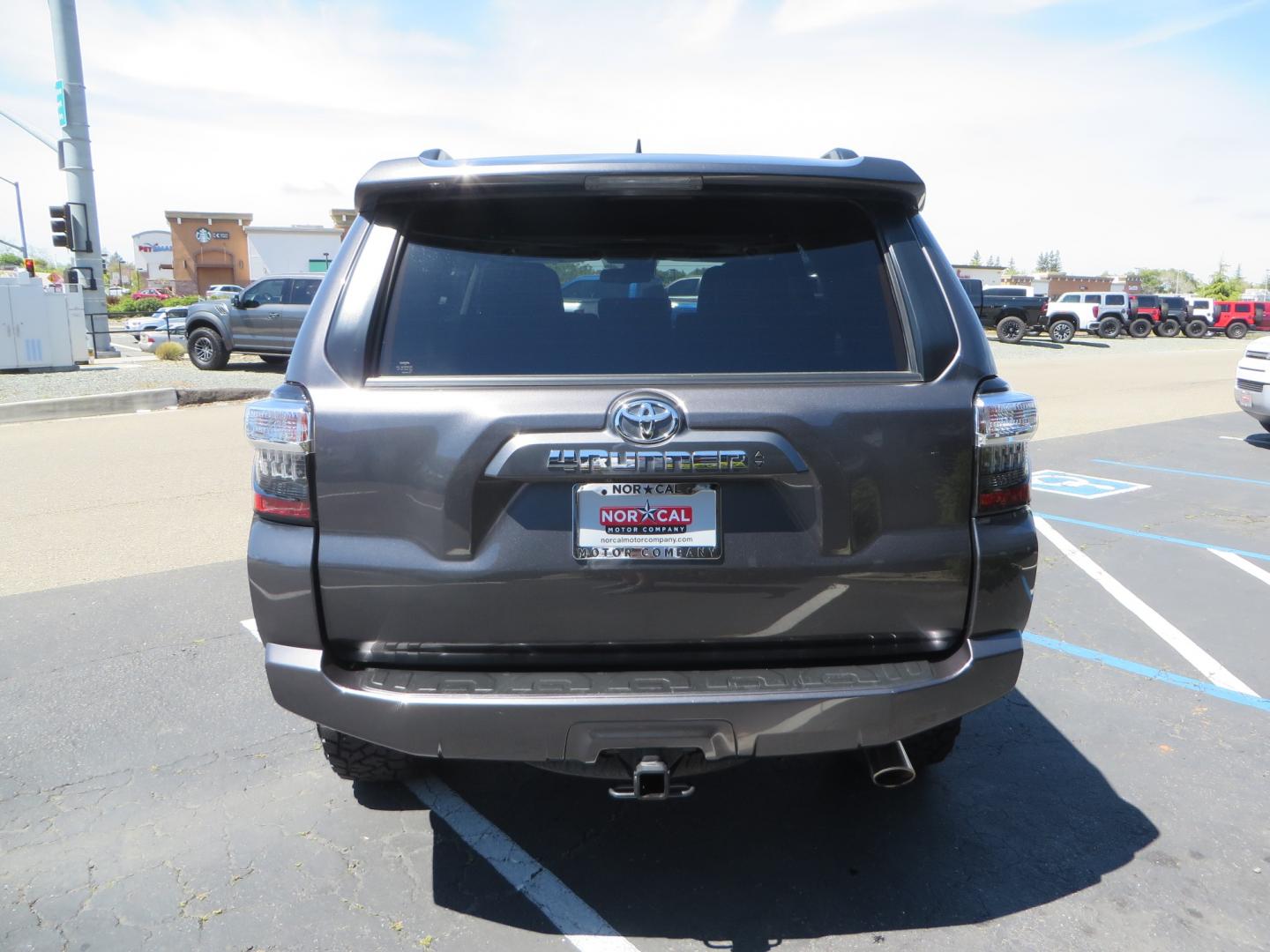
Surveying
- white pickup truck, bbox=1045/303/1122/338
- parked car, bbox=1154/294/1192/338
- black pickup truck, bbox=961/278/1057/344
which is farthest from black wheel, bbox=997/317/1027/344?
parked car, bbox=1154/294/1192/338

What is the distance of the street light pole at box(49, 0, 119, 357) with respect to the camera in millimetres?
17094

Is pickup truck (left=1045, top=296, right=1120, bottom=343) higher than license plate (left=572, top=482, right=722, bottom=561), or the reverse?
license plate (left=572, top=482, right=722, bottom=561)

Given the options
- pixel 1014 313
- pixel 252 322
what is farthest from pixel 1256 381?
pixel 1014 313

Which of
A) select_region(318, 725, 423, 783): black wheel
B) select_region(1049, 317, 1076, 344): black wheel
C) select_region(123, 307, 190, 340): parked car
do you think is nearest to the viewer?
select_region(318, 725, 423, 783): black wheel

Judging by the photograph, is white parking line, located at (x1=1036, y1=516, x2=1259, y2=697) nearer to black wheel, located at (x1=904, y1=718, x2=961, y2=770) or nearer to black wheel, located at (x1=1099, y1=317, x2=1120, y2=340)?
black wheel, located at (x1=904, y1=718, x2=961, y2=770)

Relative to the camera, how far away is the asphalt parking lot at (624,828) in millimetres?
2613

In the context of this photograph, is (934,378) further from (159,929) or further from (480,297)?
(159,929)

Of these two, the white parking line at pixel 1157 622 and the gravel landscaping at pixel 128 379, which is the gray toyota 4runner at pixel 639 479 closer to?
the white parking line at pixel 1157 622

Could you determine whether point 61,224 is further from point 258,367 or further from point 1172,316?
point 1172,316

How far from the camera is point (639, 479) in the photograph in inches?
90.6

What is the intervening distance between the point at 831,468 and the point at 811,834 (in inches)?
53.5

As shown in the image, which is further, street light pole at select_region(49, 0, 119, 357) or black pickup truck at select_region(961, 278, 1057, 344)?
black pickup truck at select_region(961, 278, 1057, 344)

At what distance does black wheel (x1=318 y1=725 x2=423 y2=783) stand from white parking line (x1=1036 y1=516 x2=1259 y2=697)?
3.56 metres

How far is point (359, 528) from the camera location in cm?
239
